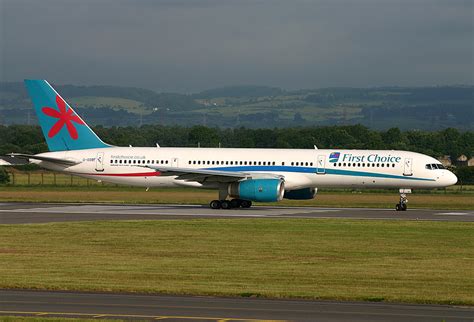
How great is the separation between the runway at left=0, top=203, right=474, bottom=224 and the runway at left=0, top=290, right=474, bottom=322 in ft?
72.1

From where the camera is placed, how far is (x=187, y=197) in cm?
6438

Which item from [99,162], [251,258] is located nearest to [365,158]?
[99,162]

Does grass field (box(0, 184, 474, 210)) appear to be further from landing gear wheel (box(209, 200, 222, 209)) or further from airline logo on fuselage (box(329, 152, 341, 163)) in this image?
landing gear wheel (box(209, 200, 222, 209))

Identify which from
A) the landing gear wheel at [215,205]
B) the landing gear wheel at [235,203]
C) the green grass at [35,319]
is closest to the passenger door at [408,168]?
the landing gear wheel at [235,203]

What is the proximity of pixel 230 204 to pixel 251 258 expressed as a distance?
23.5m

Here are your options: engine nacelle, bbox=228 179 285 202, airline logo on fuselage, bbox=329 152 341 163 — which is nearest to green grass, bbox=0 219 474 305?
engine nacelle, bbox=228 179 285 202

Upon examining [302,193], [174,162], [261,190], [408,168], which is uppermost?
[174,162]

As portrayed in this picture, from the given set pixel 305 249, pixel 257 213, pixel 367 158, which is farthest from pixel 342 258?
pixel 367 158

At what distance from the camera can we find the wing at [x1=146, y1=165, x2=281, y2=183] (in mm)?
52094

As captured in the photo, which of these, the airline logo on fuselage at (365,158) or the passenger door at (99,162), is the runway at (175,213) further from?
the airline logo on fuselage at (365,158)

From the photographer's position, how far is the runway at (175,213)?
46344 millimetres

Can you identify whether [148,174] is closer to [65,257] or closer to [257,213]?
[257,213]

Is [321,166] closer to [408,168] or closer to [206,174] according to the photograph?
[408,168]

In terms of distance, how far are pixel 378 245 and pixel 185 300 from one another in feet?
46.5
